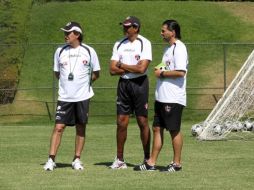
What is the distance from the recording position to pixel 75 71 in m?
11.7

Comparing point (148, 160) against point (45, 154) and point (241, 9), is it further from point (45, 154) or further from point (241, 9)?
point (241, 9)

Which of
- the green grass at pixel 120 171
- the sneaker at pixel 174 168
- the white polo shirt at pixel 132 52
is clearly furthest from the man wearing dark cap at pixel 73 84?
the sneaker at pixel 174 168

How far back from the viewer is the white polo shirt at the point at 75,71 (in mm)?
11734

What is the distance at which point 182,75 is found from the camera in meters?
11.3

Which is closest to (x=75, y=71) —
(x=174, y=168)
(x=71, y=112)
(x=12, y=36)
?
(x=71, y=112)

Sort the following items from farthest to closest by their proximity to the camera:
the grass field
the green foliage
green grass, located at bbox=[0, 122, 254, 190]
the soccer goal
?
the green foliage < the soccer goal < the grass field < green grass, located at bbox=[0, 122, 254, 190]

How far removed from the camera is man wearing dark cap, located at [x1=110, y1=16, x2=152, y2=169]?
1154cm

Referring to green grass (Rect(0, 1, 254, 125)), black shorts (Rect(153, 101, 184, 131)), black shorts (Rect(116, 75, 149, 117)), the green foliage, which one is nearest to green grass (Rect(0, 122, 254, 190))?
black shorts (Rect(153, 101, 184, 131))

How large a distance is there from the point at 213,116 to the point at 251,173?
5.93 meters

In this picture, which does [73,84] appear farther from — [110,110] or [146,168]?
[110,110]

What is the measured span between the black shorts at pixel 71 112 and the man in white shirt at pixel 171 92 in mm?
1124

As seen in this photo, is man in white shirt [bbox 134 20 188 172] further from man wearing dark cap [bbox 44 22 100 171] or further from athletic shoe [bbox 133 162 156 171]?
man wearing dark cap [bbox 44 22 100 171]

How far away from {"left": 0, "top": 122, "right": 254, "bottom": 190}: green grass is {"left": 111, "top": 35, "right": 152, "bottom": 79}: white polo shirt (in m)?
1.59

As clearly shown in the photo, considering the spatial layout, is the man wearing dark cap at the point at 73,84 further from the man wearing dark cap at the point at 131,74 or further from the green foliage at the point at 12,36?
the green foliage at the point at 12,36
